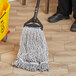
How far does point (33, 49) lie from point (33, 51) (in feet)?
0.05

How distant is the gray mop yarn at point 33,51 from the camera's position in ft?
5.48

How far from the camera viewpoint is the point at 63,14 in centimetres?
242

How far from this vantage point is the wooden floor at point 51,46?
5.61 feet

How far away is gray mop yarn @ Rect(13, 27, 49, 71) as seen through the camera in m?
1.67

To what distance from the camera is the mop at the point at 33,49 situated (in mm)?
1668

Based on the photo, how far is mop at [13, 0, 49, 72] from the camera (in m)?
1.67

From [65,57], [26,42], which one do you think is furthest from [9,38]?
[65,57]

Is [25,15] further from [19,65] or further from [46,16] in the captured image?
[19,65]

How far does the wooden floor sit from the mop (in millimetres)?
48

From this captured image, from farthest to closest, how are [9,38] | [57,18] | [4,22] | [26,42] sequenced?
[57,18]
[9,38]
[4,22]
[26,42]

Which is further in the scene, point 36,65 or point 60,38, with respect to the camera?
point 60,38

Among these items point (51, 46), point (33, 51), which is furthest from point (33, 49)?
point (51, 46)

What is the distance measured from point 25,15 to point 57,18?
13.9 inches

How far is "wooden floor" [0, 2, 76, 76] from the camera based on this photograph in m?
1.71
